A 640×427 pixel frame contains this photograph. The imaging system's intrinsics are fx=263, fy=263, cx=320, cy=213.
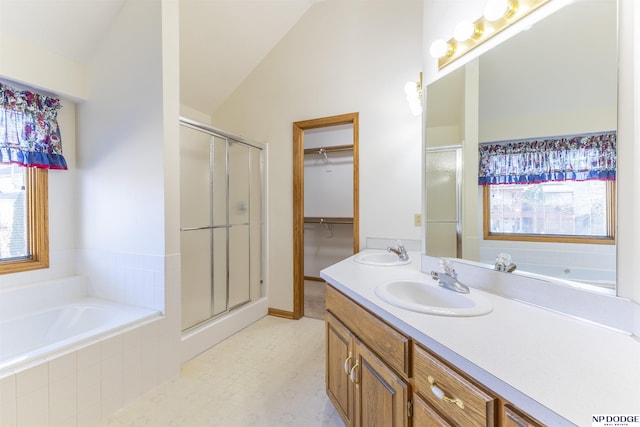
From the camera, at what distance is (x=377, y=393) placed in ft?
3.36

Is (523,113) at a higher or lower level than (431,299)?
higher

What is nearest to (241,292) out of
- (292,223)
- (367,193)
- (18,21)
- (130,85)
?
(292,223)

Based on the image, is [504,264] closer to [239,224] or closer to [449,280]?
[449,280]

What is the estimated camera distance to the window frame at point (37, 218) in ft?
6.46

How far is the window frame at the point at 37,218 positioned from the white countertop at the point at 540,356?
2.54m

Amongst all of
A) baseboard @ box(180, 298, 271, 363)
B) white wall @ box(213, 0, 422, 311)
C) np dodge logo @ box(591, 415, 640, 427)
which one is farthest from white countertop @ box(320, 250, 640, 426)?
baseboard @ box(180, 298, 271, 363)

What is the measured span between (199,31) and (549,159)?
2.82 m

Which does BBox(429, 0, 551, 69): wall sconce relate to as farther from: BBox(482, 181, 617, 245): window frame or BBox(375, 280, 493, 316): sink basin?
BBox(375, 280, 493, 316): sink basin

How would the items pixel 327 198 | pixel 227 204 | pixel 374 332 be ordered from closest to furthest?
pixel 374 332 → pixel 227 204 → pixel 327 198

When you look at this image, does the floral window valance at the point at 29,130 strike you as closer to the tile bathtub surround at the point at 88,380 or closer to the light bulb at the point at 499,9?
the tile bathtub surround at the point at 88,380

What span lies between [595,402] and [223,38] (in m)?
3.28

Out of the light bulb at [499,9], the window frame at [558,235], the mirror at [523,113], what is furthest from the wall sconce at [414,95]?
the window frame at [558,235]

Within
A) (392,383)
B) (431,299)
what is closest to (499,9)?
(431,299)

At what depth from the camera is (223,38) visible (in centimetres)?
257
